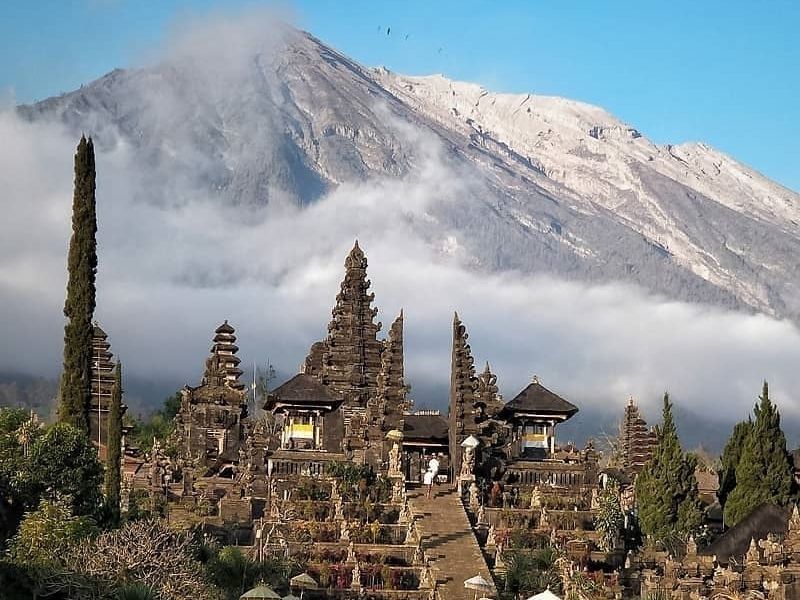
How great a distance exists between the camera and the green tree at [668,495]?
183 feet

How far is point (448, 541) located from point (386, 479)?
6230mm

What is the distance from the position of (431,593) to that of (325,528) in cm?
620

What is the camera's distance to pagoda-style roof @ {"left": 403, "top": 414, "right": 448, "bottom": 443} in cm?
6206

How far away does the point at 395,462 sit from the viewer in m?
57.2

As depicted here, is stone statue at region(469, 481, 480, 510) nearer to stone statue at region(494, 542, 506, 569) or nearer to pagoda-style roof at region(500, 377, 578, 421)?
stone statue at region(494, 542, 506, 569)

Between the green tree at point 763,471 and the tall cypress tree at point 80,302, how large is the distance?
2480 cm

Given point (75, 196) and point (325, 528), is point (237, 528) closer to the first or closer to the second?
point (325, 528)

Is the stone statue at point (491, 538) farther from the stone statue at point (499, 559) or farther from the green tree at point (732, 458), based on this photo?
the green tree at point (732, 458)

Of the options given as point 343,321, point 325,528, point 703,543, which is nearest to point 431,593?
point 325,528

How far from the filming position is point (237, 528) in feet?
173

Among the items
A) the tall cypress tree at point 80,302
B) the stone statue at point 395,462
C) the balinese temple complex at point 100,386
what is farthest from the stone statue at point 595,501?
the balinese temple complex at point 100,386

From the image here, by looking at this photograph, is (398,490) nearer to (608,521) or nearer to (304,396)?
(608,521)

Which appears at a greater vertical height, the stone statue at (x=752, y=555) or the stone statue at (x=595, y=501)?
the stone statue at (x=595, y=501)

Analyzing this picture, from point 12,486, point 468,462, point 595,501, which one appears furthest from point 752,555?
point 12,486
